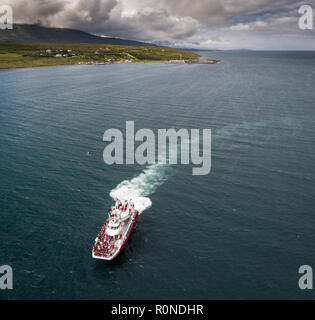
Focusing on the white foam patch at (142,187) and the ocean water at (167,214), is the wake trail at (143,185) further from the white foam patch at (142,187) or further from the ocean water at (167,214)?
the ocean water at (167,214)

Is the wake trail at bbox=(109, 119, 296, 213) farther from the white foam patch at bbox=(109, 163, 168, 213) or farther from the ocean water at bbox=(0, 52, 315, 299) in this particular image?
the ocean water at bbox=(0, 52, 315, 299)

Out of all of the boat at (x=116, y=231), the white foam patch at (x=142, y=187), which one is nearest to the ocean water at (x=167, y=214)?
the white foam patch at (x=142, y=187)

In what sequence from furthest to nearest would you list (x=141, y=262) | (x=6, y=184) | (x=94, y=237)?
(x=6, y=184) < (x=94, y=237) < (x=141, y=262)

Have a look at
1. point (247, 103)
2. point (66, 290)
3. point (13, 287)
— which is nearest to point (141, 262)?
point (66, 290)

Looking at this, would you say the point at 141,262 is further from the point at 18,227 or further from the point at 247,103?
the point at 247,103

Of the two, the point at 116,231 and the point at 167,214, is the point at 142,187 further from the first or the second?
the point at 116,231
